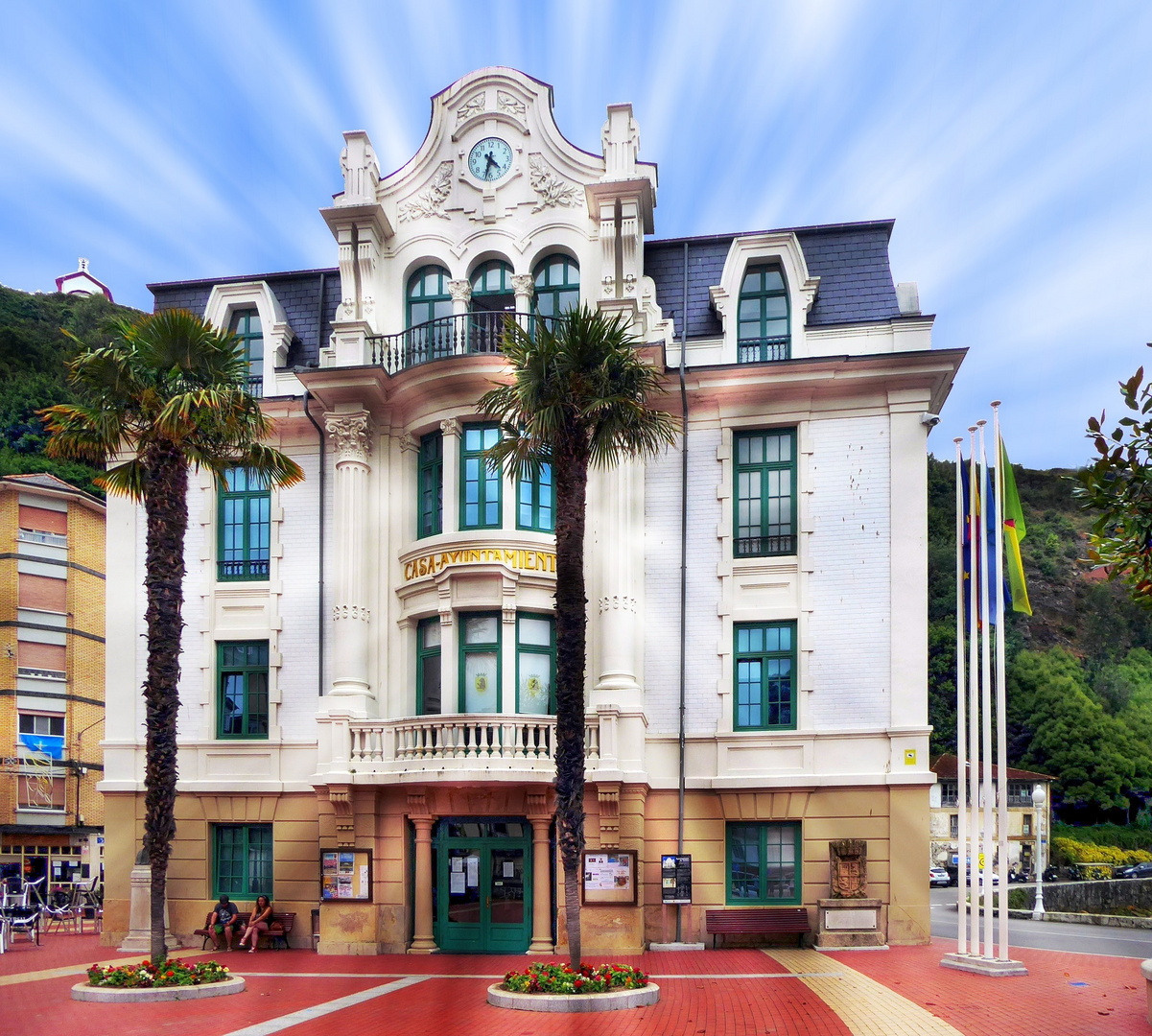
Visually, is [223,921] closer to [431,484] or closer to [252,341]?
[431,484]

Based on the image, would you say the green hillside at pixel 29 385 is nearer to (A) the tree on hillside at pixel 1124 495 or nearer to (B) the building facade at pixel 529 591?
(B) the building facade at pixel 529 591

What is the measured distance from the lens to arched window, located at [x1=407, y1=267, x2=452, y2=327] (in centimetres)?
2581

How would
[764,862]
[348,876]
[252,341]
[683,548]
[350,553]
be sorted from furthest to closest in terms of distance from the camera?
[252,341], [350,553], [683,548], [764,862], [348,876]

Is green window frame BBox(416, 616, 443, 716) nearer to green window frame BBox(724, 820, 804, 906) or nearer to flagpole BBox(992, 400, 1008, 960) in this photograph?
green window frame BBox(724, 820, 804, 906)

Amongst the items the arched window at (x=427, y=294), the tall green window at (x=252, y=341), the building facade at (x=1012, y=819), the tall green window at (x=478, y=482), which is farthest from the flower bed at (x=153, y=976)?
the building facade at (x=1012, y=819)

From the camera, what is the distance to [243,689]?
25406 mm

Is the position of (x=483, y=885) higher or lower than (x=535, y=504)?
lower

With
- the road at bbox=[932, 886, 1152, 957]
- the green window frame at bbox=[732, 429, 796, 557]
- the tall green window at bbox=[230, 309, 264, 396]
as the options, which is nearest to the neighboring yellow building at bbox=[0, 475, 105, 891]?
the tall green window at bbox=[230, 309, 264, 396]

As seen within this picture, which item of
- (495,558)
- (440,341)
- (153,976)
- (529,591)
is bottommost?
(153,976)

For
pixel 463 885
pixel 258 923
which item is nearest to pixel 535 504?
pixel 463 885

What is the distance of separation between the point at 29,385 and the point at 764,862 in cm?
5530

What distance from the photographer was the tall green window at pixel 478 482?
23.8 meters

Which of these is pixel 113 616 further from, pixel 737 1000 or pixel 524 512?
pixel 737 1000

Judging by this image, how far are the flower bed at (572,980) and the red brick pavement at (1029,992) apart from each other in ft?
12.3
